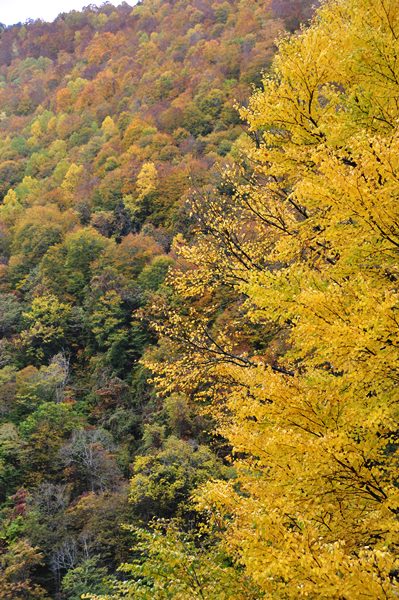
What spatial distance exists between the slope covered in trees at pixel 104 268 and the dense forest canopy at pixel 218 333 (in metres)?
0.13

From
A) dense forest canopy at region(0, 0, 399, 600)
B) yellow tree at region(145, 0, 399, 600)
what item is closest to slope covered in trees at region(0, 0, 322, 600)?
dense forest canopy at region(0, 0, 399, 600)

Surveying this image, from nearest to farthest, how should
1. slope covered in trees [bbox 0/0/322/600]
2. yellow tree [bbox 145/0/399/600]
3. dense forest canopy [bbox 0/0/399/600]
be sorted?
yellow tree [bbox 145/0/399/600]
dense forest canopy [bbox 0/0/399/600]
slope covered in trees [bbox 0/0/322/600]

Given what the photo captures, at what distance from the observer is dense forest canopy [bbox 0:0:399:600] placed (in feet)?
12.8

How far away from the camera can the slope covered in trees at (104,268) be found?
1553 centimetres

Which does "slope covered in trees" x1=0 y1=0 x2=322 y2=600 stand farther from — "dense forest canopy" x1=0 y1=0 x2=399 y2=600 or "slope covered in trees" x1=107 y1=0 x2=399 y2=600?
"slope covered in trees" x1=107 y1=0 x2=399 y2=600

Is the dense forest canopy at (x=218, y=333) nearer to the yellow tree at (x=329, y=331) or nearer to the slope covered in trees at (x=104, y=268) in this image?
the yellow tree at (x=329, y=331)

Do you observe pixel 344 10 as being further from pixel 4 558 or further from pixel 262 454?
pixel 4 558

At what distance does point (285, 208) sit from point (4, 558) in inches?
526

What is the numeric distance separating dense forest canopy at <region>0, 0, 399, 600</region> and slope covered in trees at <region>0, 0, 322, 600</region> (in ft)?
0.43

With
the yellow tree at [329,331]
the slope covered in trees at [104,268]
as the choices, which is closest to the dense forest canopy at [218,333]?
the yellow tree at [329,331]

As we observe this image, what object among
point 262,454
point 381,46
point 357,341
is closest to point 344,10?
point 381,46

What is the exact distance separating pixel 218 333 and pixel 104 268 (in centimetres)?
1497

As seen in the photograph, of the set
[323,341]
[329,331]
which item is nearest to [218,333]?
[323,341]

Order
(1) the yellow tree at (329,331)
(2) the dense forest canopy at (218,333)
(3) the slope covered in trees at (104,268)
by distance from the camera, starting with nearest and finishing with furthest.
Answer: (1) the yellow tree at (329,331) → (2) the dense forest canopy at (218,333) → (3) the slope covered in trees at (104,268)
